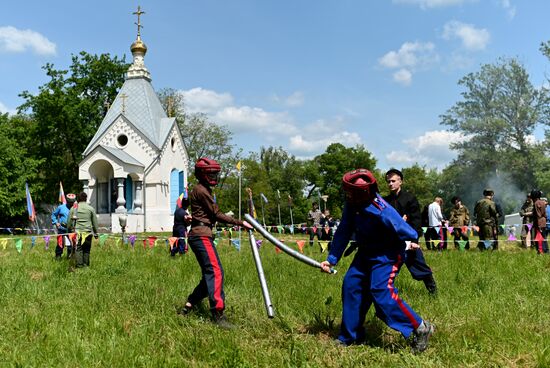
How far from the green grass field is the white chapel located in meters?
21.4

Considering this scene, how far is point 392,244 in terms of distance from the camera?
14.6 ft

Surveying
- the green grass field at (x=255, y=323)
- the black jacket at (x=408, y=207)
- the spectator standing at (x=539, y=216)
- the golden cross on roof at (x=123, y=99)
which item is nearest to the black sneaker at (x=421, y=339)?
the green grass field at (x=255, y=323)

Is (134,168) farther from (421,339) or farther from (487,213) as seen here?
(421,339)

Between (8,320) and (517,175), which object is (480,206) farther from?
(517,175)

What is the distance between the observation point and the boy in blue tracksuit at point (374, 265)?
4172mm

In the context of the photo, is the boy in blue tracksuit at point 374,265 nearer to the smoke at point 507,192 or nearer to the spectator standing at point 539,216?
the spectator standing at point 539,216

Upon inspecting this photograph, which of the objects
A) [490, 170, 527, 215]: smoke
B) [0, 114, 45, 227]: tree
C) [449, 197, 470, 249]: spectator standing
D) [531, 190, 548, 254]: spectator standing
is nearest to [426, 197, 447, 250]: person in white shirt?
[449, 197, 470, 249]: spectator standing

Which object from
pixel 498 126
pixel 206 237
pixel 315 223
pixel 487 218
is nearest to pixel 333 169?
pixel 498 126

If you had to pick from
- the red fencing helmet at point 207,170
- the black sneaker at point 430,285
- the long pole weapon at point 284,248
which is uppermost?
the red fencing helmet at point 207,170

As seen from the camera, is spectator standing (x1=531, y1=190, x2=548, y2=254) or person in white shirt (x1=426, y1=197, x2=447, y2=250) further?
person in white shirt (x1=426, y1=197, x2=447, y2=250)

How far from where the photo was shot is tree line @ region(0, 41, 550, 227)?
36.2 metres

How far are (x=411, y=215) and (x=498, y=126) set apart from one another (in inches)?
1813

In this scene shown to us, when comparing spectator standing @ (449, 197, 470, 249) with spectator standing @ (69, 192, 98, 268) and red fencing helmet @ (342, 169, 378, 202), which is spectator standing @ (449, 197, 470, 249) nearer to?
spectator standing @ (69, 192, 98, 268)

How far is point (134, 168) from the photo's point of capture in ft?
96.8
